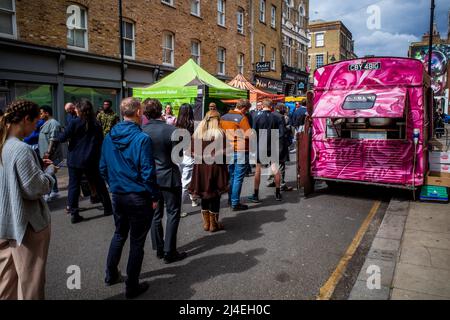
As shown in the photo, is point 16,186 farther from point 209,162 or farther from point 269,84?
point 269,84

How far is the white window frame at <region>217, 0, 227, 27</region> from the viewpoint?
68.3ft

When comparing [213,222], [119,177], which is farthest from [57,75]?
[119,177]

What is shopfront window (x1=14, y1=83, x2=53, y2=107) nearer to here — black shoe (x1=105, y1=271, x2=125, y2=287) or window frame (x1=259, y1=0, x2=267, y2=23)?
black shoe (x1=105, y1=271, x2=125, y2=287)

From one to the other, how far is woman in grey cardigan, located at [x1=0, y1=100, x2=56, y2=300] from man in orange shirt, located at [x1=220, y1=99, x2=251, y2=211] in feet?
Result: 12.7

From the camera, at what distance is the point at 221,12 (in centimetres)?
2108

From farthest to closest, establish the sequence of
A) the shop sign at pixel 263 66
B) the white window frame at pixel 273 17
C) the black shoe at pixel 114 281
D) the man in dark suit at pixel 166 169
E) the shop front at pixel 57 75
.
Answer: the white window frame at pixel 273 17
the shop sign at pixel 263 66
the shop front at pixel 57 75
the man in dark suit at pixel 166 169
the black shoe at pixel 114 281

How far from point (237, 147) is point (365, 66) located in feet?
10.0

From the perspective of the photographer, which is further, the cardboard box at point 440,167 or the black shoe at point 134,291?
the cardboard box at point 440,167

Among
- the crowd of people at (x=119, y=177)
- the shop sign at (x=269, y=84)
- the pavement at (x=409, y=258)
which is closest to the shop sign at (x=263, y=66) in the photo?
the shop sign at (x=269, y=84)

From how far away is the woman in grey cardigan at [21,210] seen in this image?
248 cm

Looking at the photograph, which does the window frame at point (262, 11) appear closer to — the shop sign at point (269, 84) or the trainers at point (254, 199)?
the shop sign at point (269, 84)

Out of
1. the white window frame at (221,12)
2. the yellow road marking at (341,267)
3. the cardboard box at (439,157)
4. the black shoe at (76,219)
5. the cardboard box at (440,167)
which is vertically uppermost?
the white window frame at (221,12)

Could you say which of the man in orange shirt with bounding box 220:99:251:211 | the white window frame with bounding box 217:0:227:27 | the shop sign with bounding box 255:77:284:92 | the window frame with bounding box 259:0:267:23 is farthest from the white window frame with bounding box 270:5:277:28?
the man in orange shirt with bounding box 220:99:251:211

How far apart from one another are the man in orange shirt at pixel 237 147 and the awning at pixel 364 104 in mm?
1456
